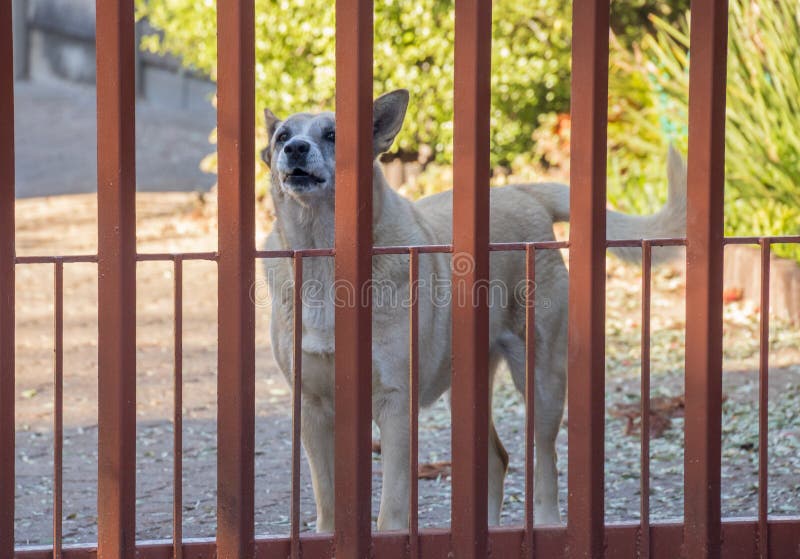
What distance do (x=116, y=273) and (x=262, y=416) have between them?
11.8 ft

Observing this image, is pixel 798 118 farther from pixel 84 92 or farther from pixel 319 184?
pixel 84 92

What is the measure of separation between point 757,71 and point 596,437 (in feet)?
19.1

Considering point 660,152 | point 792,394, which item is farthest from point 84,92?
point 792,394

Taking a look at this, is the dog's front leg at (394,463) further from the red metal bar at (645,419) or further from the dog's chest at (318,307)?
the red metal bar at (645,419)

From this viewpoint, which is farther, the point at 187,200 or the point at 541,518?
the point at 187,200

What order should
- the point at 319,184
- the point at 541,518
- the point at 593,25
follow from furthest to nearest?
the point at 541,518
the point at 319,184
the point at 593,25

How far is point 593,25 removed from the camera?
2988 millimetres

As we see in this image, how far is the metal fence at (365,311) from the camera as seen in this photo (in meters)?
2.93

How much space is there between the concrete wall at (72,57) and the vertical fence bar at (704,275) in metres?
18.5

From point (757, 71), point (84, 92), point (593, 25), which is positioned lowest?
point (593, 25)

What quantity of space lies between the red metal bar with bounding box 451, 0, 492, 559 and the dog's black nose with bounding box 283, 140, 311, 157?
1280 mm

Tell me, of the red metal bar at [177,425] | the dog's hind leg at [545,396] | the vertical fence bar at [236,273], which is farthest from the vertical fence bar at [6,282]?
the dog's hind leg at [545,396]

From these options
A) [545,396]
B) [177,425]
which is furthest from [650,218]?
[177,425]

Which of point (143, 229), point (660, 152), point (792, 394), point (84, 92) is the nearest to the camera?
point (792, 394)
